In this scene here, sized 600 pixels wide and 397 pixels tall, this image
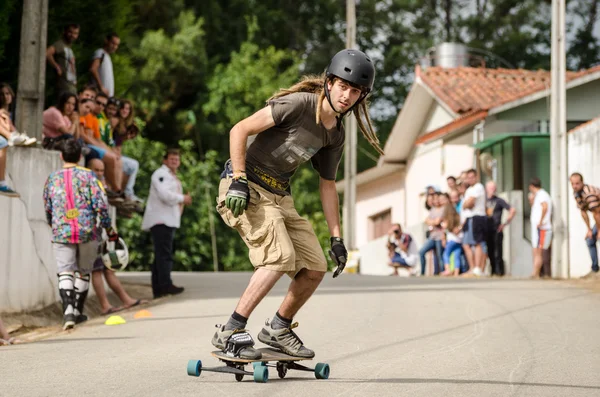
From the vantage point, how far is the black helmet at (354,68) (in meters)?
6.84

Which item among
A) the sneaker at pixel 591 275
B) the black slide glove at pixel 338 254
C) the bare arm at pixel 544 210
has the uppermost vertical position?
the bare arm at pixel 544 210

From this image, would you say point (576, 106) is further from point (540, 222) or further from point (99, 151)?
point (99, 151)

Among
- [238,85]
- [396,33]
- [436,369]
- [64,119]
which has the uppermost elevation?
[396,33]

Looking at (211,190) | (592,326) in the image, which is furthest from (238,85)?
(592,326)

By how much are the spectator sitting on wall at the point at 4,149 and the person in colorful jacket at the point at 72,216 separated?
1.92ft

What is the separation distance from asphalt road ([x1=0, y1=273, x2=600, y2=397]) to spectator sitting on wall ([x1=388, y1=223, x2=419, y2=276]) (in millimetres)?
8591

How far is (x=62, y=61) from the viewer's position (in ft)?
47.1

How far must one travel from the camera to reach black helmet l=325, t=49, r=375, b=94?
6.84 metres

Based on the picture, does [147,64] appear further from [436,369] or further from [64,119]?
[436,369]

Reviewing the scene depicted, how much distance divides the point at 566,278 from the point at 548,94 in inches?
327

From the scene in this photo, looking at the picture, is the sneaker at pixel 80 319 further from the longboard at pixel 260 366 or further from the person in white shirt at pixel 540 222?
the person in white shirt at pixel 540 222

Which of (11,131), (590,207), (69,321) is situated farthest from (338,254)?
(590,207)

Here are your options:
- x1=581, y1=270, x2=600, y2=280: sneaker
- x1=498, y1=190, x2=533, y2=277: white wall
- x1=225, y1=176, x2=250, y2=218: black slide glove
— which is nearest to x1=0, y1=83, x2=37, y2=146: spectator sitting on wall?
x1=225, y1=176, x2=250, y2=218: black slide glove

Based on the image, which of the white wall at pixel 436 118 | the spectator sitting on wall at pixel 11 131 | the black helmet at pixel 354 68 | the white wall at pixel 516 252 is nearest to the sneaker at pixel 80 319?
the spectator sitting on wall at pixel 11 131
